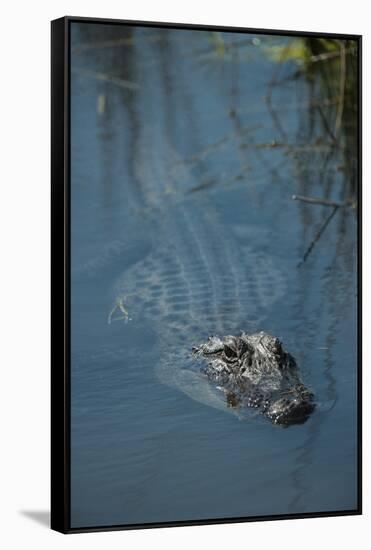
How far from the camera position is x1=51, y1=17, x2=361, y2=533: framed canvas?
6.20 meters

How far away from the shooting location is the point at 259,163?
656 cm

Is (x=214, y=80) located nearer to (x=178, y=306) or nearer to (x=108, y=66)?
(x=108, y=66)

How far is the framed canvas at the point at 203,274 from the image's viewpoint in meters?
6.20

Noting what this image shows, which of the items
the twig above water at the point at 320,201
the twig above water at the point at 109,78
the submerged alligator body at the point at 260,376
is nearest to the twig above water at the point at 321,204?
the twig above water at the point at 320,201

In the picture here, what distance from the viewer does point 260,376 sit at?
6.53m

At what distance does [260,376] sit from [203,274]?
1.78ft

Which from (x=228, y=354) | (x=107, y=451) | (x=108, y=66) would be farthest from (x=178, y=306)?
(x=108, y=66)

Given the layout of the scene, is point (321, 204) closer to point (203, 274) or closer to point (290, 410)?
point (203, 274)

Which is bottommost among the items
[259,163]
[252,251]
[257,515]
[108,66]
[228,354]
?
[257,515]

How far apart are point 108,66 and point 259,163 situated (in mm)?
845

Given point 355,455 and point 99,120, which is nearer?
point 99,120

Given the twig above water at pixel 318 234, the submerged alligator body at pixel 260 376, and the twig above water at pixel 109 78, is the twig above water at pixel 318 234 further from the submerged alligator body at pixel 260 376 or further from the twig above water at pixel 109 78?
the twig above water at pixel 109 78

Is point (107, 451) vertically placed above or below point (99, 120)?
below

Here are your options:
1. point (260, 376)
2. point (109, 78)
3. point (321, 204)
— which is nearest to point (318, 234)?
A: point (321, 204)
